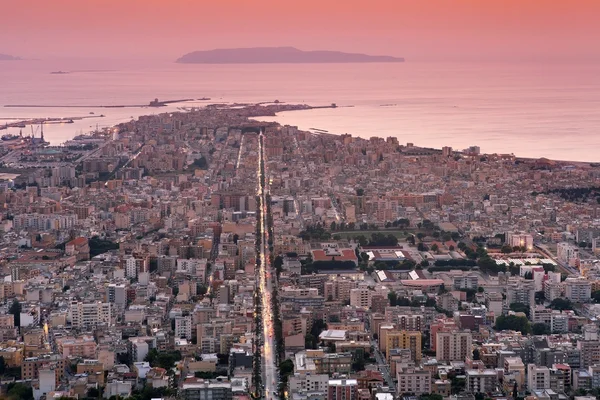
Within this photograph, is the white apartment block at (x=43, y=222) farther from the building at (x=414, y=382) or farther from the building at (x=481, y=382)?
the building at (x=481, y=382)

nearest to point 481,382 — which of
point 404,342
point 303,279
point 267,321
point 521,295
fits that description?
point 404,342

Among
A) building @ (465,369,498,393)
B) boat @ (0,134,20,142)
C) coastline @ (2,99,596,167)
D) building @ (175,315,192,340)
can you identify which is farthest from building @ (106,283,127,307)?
boat @ (0,134,20,142)

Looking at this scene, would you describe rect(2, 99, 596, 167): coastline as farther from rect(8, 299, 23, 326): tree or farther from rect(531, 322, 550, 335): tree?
rect(8, 299, 23, 326): tree

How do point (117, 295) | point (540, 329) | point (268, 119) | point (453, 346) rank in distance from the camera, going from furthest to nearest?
1. point (268, 119)
2. point (117, 295)
3. point (540, 329)
4. point (453, 346)

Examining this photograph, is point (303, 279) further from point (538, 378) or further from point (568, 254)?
point (538, 378)

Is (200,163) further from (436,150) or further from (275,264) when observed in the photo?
(275,264)

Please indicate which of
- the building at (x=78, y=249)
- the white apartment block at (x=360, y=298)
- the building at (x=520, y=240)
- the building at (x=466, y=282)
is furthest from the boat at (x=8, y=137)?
the white apartment block at (x=360, y=298)
